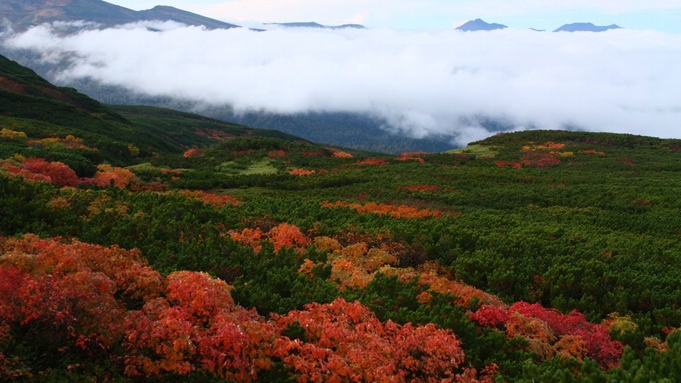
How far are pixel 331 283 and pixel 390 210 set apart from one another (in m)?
10.8

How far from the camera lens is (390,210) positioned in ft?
72.1

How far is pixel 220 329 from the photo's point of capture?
7770 millimetres

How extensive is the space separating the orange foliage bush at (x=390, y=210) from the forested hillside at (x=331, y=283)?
Result: 0.14m

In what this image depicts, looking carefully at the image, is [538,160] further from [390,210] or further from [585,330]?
[585,330]

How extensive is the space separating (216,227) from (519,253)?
9.58m

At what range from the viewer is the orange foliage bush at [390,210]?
21281 mm

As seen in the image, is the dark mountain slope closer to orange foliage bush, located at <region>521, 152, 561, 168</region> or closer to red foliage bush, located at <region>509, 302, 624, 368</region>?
red foliage bush, located at <region>509, 302, 624, 368</region>

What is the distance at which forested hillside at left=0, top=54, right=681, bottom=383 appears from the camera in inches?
283

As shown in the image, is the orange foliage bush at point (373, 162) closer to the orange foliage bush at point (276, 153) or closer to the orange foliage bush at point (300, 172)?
the orange foliage bush at point (300, 172)

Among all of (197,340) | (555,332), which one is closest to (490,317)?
(555,332)

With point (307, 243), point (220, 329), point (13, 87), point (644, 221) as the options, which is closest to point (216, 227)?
point (307, 243)

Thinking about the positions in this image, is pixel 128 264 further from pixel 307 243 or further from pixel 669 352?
pixel 669 352

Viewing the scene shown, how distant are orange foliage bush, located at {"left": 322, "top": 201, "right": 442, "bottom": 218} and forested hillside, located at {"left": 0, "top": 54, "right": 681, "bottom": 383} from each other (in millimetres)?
136

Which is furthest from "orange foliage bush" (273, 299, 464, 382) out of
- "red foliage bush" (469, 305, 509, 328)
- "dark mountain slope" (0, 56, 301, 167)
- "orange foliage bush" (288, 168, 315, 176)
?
"dark mountain slope" (0, 56, 301, 167)
